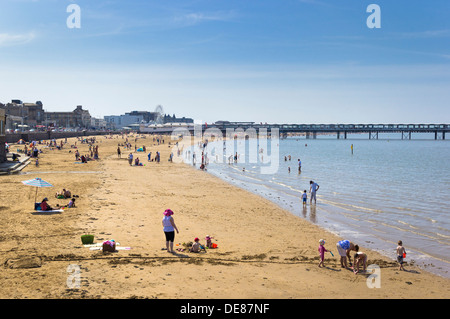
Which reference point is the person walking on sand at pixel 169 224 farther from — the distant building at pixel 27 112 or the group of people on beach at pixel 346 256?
the distant building at pixel 27 112

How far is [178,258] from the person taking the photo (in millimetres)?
11828

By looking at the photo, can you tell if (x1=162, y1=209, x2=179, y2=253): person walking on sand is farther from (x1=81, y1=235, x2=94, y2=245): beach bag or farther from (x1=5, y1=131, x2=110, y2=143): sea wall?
(x1=5, y1=131, x2=110, y2=143): sea wall

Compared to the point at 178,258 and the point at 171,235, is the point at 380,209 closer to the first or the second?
the point at 171,235

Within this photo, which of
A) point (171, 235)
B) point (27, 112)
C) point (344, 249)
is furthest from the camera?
point (27, 112)

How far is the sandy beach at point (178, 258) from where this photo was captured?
9.33 metres

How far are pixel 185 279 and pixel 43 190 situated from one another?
16.5 metres

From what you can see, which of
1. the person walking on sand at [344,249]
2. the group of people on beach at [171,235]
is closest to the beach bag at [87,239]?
the group of people on beach at [171,235]

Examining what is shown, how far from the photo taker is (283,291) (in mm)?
9609

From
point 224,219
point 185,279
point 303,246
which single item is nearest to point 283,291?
point 185,279

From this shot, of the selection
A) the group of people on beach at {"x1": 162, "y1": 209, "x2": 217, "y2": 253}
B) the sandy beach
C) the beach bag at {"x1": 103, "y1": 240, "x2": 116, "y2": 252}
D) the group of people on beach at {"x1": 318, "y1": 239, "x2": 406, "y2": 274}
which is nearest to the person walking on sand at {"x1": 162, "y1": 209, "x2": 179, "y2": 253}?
the group of people on beach at {"x1": 162, "y1": 209, "x2": 217, "y2": 253}

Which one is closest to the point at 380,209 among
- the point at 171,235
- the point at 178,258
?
the point at 171,235

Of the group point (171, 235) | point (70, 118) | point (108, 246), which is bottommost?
point (108, 246)

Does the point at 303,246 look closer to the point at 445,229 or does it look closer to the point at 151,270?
the point at 151,270

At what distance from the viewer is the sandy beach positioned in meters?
9.33
